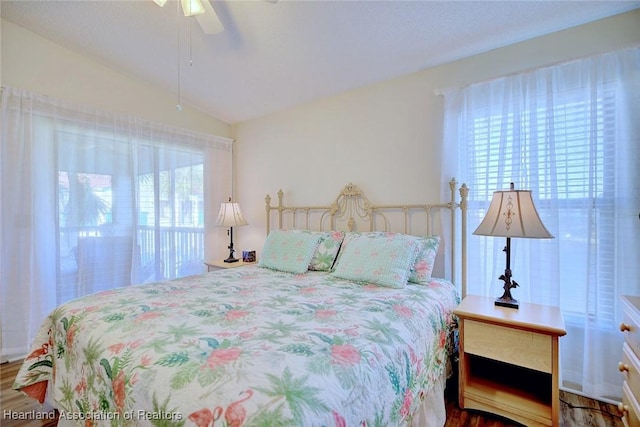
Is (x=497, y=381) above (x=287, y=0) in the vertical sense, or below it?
below

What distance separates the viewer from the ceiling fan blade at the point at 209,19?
176 cm

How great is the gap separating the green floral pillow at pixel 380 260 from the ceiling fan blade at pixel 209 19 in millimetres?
1754

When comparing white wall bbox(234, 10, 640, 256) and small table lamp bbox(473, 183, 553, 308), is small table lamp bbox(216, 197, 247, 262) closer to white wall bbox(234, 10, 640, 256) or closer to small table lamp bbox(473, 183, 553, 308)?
white wall bbox(234, 10, 640, 256)

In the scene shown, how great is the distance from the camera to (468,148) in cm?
228

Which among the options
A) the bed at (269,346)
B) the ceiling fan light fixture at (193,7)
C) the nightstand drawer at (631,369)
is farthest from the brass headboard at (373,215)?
the ceiling fan light fixture at (193,7)

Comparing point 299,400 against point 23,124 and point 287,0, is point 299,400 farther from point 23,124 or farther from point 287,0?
point 23,124

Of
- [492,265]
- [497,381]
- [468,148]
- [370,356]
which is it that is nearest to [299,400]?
[370,356]

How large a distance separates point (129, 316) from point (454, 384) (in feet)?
6.63

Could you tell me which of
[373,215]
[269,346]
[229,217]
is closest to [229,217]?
[229,217]

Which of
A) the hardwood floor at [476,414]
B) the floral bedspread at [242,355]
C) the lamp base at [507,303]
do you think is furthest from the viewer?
the lamp base at [507,303]

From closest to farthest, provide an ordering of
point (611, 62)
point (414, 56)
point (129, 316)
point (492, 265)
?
point (129, 316), point (611, 62), point (492, 265), point (414, 56)

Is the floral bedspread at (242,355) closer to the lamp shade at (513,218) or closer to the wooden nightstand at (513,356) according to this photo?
the wooden nightstand at (513,356)

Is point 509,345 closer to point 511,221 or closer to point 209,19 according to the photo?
point 511,221

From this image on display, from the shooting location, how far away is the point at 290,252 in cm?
255
